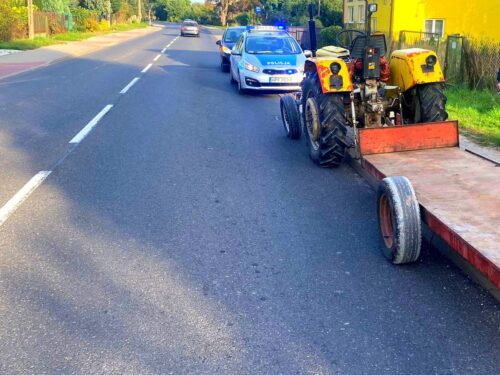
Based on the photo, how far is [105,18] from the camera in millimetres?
69938

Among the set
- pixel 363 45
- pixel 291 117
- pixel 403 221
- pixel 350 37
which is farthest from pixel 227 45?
pixel 403 221

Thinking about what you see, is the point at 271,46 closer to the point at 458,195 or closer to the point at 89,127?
the point at 89,127

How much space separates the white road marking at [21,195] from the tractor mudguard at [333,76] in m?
3.61

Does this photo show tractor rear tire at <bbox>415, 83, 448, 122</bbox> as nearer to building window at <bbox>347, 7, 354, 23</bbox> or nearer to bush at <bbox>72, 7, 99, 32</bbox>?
building window at <bbox>347, 7, 354, 23</bbox>

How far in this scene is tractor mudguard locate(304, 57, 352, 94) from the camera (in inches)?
273

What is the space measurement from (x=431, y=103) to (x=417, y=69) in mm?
447

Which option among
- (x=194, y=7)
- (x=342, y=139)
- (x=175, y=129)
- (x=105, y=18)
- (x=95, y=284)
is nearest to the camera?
(x=95, y=284)

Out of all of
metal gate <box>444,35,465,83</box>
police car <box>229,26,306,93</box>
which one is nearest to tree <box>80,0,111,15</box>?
police car <box>229,26,306,93</box>

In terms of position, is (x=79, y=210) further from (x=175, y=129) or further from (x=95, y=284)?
(x=175, y=129)

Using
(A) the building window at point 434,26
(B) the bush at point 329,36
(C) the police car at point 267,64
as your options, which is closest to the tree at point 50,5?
(B) the bush at point 329,36

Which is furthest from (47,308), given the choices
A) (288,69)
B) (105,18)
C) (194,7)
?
(194,7)

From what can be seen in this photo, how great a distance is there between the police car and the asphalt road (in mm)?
5972

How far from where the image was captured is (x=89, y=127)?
413 inches

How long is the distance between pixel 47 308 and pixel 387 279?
7.98 ft
